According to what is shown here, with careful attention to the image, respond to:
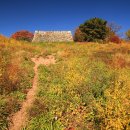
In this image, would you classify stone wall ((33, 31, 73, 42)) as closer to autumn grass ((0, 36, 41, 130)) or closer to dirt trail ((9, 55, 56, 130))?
autumn grass ((0, 36, 41, 130))

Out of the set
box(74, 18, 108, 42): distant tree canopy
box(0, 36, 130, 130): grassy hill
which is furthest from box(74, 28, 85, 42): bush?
box(0, 36, 130, 130): grassy hill

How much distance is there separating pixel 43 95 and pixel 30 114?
1813mm

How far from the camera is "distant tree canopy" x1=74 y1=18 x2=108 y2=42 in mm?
52294

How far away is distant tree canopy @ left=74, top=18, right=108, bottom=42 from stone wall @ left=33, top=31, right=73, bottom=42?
2.65 m

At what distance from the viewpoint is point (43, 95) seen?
11.8 m

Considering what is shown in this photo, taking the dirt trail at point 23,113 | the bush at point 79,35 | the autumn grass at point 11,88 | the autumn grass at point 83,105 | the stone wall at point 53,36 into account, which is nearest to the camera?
the autumn grass at point 83,105

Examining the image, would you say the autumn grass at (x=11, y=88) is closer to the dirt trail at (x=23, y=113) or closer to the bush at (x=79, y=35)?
the dirt trail at (x=23, y=113)

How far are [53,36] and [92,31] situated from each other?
7.56 metres

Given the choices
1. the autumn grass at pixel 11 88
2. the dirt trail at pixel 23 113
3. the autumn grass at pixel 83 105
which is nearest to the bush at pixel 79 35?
the autumn grass at pixel 11 88

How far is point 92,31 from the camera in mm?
51812

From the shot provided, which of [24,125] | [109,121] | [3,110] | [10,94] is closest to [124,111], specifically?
[109,121]

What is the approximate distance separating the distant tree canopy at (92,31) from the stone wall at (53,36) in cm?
265

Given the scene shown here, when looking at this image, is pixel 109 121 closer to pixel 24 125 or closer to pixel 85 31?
pixel 24 125

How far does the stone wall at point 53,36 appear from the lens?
4983cm
